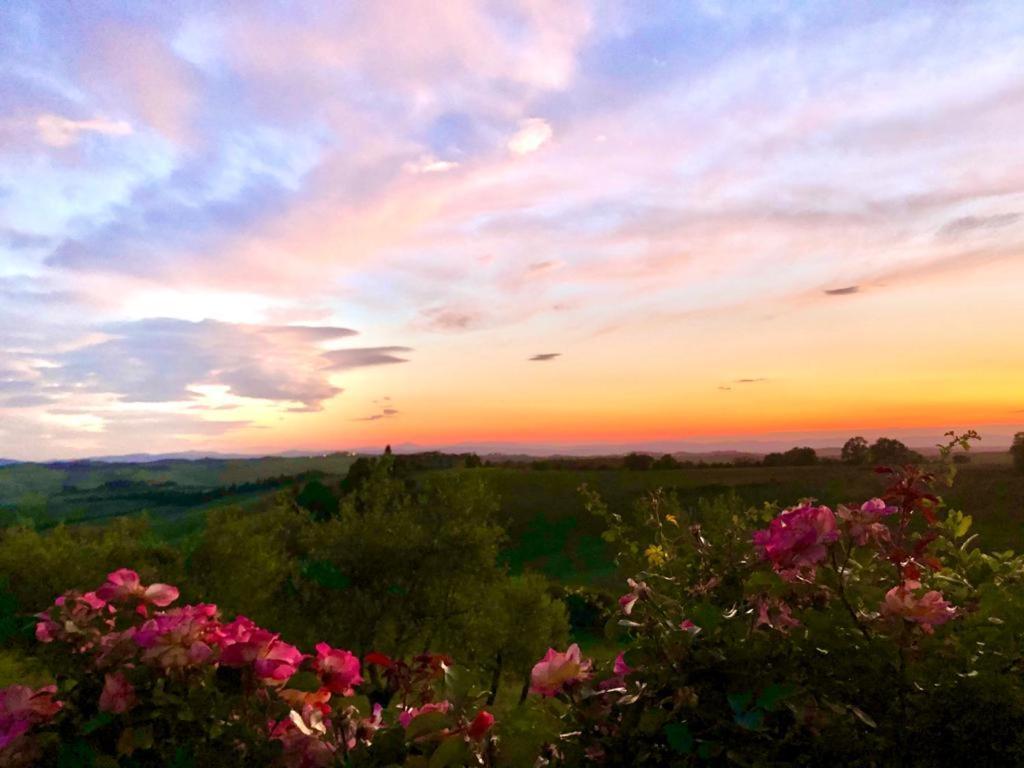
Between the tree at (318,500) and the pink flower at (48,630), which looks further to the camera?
the tree at (318,500)

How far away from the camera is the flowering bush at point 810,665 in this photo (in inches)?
123

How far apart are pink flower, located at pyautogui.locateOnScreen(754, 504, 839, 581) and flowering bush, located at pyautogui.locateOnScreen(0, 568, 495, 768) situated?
143cm

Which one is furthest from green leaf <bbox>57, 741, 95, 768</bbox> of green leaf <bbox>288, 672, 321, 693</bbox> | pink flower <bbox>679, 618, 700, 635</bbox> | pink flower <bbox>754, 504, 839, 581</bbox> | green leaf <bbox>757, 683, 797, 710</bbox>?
pink flower <bbox>754, 504, 839, 581</bbox>

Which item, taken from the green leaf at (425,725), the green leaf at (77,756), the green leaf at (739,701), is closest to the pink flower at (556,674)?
the green leaf at (425,725)

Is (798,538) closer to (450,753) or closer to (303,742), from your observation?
(450,753)

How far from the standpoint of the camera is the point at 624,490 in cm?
6531

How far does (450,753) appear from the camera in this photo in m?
3.24

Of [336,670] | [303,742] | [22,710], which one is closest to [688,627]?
[303,742]

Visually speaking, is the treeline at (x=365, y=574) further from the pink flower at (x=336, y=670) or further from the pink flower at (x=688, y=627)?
the pink flower at (x=688, y=627)

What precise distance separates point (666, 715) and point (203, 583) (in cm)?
2373

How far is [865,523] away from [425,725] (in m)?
2.03

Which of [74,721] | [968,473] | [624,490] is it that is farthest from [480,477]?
[624,490]

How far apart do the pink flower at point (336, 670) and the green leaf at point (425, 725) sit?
34.6 inches

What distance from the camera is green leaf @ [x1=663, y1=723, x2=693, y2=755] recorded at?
9.76 feet
